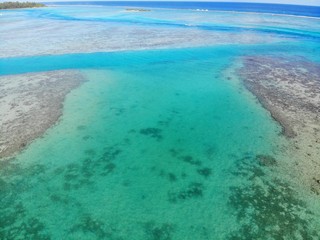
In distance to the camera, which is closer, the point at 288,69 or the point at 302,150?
the point at 302,150

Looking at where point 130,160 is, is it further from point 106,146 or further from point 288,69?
point 288,69

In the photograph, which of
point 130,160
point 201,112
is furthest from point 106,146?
point 201,112

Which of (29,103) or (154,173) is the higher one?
(154,173)

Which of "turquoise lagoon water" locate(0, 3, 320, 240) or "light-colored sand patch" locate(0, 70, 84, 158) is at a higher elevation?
"turquoise lagoon water" locate(0, 3, 320, 240)

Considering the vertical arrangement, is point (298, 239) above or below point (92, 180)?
above

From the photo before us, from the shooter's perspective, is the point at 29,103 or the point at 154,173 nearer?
the point at 154,173
